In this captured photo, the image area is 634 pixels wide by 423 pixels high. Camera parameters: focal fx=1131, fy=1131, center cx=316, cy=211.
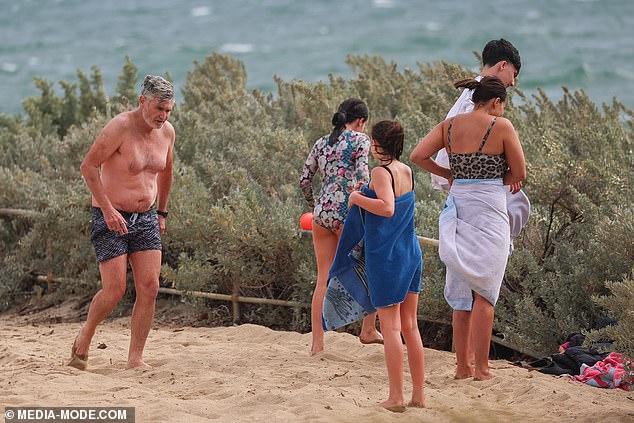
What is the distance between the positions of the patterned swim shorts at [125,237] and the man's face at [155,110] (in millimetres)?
537

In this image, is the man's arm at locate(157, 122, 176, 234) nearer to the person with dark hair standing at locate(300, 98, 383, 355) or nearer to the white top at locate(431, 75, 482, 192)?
the person with dark hair standing at locate(300, 98, 383, 355)

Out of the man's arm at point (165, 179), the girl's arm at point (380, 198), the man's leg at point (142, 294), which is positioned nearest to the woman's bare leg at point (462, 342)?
the girl's arm at point (380, 198)

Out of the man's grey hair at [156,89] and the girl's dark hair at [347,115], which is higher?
the man's grey hair at [156,89]

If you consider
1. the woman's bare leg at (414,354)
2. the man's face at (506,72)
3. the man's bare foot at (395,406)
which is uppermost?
the man's face at (506,72)

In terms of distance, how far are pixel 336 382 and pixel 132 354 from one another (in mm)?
1267

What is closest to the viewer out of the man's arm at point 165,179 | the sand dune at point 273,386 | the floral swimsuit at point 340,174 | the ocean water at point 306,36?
the sand dune at point 273,386

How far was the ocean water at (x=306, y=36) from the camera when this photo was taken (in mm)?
36922

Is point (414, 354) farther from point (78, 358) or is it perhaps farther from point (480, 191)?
point (78, 358)

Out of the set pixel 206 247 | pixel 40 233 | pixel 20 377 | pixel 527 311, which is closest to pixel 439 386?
pixel 527 311

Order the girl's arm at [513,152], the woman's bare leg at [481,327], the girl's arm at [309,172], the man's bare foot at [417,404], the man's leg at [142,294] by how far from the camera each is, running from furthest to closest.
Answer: the girl's arm at [309,172] → the man's leg at [142,294] → the woman's bare leg at [481,327] → the girl's arm at [513,152] → the man's bare foot at [417,404]

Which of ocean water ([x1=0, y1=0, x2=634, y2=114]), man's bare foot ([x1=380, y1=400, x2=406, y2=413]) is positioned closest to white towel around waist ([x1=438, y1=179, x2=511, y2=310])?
man's bare foot ([x1=380, y1=400, x2=406, y2=413])

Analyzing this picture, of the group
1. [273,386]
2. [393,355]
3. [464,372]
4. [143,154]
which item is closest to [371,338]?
[464,372]

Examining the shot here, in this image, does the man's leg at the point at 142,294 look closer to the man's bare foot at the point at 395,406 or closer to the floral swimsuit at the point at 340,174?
the floral swimsuit at the point at 340,174

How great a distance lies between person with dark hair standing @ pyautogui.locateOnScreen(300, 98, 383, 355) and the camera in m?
6.92
